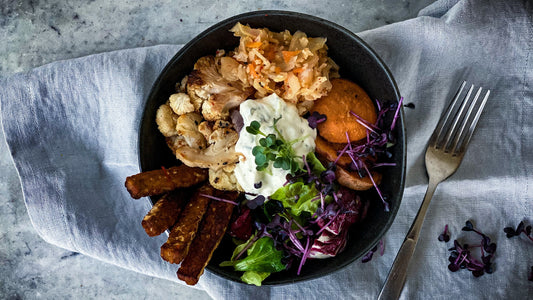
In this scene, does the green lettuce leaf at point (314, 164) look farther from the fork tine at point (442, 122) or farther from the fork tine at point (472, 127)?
the fork tine at point (472, 127)

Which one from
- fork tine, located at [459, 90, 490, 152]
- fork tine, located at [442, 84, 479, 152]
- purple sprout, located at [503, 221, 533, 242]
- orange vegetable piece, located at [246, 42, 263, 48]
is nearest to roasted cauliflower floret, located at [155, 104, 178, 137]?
orange vegetable piece, located at [246, 42, 263, 48]

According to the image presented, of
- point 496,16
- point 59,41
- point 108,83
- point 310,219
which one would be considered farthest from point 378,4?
point 59,41

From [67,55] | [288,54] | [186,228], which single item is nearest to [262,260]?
[186,228]

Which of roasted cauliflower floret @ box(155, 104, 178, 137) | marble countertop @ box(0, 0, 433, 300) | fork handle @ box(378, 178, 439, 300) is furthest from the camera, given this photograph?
marble countertop @ box(0, 0, 433, 300)

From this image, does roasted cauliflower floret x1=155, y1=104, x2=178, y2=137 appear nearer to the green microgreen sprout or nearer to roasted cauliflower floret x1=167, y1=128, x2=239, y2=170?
roasted cauliflower floret x1=167, y1=128, x2=239, y2=170

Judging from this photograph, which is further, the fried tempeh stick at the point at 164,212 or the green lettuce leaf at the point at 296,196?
the green lettuce leaf at the point at 296,196

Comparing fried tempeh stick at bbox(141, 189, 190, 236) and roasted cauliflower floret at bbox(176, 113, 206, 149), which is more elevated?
roasted cauliflower floret at bbox(176, 113, 206, 149)

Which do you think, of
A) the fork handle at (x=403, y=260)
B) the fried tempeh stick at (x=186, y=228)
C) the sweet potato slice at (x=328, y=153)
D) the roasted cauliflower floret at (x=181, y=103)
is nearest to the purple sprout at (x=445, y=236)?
the fork handle at (x=403, y=260)

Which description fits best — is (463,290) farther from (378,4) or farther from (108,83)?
(108,83)
